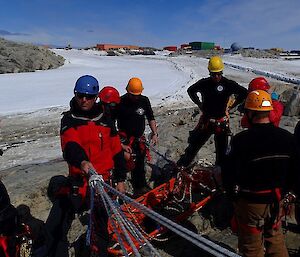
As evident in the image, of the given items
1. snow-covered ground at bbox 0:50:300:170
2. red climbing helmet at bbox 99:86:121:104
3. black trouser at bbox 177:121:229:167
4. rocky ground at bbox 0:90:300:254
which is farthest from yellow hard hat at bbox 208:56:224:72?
snow-covered ground at bbox 0:50:300:170

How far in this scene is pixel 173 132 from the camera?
30.6 ft

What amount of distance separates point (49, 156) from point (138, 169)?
2.72 meters

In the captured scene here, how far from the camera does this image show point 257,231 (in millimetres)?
3312

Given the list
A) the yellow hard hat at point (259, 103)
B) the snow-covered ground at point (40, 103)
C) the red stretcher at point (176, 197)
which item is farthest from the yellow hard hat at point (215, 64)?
the snow-covered ground at point (40, 103)

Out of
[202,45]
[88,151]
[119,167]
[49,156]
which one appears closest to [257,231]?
[119,167]

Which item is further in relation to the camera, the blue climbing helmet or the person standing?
the person standing

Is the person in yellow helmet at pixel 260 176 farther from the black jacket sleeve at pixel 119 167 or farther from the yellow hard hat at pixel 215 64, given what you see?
the yellow hard hat at pixel 215 64

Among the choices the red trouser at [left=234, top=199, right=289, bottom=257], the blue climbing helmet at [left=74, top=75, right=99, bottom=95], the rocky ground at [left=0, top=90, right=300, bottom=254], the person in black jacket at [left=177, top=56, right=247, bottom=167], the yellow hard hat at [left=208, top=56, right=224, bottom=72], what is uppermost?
the yellow hard hat at [left=208, top=56, right=224, bottom=72]

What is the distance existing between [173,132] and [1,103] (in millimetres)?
7913

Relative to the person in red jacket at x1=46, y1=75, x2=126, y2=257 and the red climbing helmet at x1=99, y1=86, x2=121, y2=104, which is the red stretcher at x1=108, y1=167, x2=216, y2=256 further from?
the red climbing helmet at x1=99, y1=86, x2=121, y2=104

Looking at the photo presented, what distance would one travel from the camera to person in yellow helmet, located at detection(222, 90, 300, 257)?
307 cm

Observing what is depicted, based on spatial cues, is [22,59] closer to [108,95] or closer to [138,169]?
[108,95]

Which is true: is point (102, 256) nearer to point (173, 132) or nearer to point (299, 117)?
point (173, 132)

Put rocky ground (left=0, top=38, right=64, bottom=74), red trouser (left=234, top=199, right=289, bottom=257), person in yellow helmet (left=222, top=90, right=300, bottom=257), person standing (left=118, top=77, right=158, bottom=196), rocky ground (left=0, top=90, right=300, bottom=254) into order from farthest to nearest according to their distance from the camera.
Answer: rocky ground (left=0, top=38, right=64, bottom=74)
person standing (left=118, top=77, right=158, bottom=196)
rocky ground (left=0, top=90, right=300, bottom=254)
red trouser (left=234, top=199, right=289, bottom=257)
person in yellow helmet (left=222, top=90, right=300, bottom=257)
